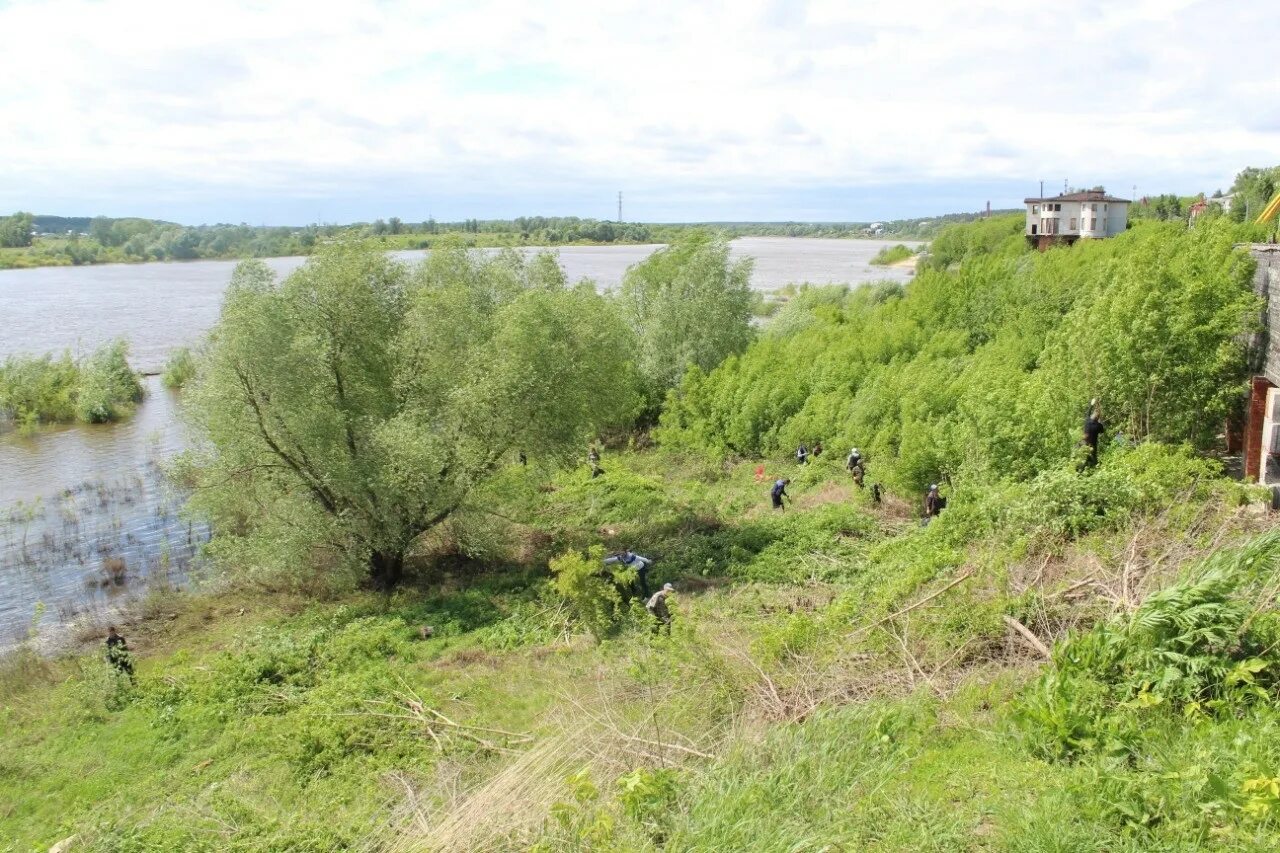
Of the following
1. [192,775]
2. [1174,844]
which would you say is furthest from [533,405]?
[1174,844]

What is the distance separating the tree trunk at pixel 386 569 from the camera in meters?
19.6

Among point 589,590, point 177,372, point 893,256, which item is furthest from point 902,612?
point 893,256

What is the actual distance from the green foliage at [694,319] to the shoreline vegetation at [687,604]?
535 centimetres

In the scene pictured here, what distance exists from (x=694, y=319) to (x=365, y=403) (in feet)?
58.1

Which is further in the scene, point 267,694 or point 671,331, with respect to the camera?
point 671,331

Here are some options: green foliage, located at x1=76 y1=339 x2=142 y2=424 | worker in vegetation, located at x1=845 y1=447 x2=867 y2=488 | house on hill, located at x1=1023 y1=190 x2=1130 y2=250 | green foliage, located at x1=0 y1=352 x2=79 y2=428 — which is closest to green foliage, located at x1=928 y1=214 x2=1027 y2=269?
house on hill, located at x1=1023 y1=190 x2=1130 y2=250

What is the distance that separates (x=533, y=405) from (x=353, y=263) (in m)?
5.27

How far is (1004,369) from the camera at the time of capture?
19938 mm

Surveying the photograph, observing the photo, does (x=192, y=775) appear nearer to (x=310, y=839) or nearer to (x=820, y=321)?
(x=310, y=839)

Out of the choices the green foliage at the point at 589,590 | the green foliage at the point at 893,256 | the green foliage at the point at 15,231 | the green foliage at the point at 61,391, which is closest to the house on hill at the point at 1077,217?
the green foliage at the point at 893,256

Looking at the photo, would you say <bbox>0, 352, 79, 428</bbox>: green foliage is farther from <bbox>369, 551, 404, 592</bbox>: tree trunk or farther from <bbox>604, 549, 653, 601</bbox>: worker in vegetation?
<bbox>604, 549, 653, 601</bbox>: worker in vegetation

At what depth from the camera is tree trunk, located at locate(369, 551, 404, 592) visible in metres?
19.6

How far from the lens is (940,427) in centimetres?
1941

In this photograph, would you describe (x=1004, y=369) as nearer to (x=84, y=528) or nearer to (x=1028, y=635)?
(x=1028, y=635)
